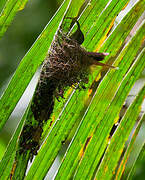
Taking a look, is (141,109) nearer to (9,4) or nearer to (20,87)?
(20,87)

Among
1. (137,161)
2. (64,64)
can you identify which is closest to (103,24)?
(64,64)

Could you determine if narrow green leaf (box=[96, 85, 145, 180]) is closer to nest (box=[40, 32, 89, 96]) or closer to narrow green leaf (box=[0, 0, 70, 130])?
nest (box=[40, 32, 89, 96])

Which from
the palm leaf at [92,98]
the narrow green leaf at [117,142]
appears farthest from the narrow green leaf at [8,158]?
the narrow green leaf at [117,142]

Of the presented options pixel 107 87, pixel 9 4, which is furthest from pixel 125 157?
pixel 9 4

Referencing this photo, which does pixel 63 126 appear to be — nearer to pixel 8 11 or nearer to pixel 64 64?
pixel 64 64

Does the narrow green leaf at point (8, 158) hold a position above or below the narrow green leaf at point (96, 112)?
below

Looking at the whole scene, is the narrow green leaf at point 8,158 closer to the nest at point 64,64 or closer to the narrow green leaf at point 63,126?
the narrow green leaf at point 63,126
